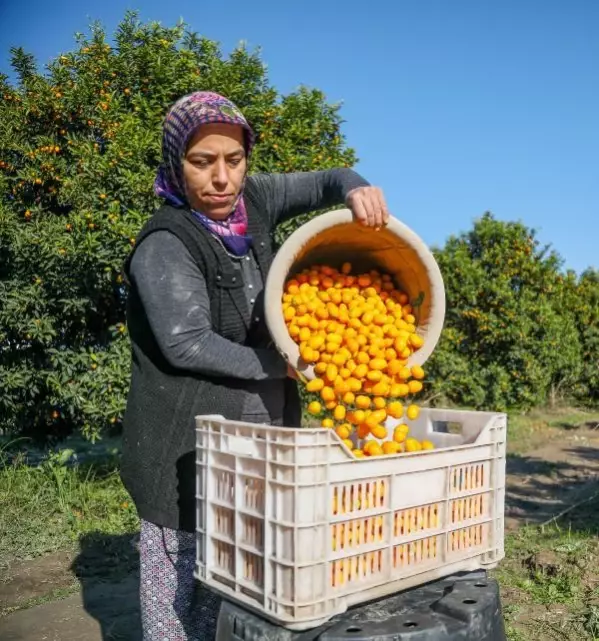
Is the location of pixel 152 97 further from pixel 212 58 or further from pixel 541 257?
pixel 541 257

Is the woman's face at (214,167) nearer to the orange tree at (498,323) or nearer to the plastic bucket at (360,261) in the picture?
the plastic bucket at (360,261)

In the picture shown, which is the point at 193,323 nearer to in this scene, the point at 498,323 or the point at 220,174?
the point at 220,174

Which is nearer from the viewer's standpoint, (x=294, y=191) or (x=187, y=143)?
(x=187, y=143)

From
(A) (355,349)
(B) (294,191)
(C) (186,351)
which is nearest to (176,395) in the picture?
(C) (186,351)

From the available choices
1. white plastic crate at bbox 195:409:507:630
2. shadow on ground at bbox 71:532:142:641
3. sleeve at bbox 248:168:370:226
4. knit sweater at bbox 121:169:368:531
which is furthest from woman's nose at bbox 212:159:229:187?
shadow on ground at bbox 71:532:142:641

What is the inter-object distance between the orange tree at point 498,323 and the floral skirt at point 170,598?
8557 millimetres

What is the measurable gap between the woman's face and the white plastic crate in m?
0.61

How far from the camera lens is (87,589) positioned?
3680mm

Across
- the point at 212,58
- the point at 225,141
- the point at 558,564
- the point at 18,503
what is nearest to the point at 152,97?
the point at 212,58

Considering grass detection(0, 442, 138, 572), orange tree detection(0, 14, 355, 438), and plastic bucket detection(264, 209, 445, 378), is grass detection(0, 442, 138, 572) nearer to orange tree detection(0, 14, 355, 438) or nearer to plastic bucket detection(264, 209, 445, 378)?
orange tree detection(0, 14, 355, 438)

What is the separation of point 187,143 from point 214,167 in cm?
9

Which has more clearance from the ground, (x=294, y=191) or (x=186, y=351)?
(x=294, y=191)

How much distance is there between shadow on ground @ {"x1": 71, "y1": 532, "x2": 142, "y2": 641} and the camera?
3.23 meters

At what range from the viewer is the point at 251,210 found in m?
2.04
